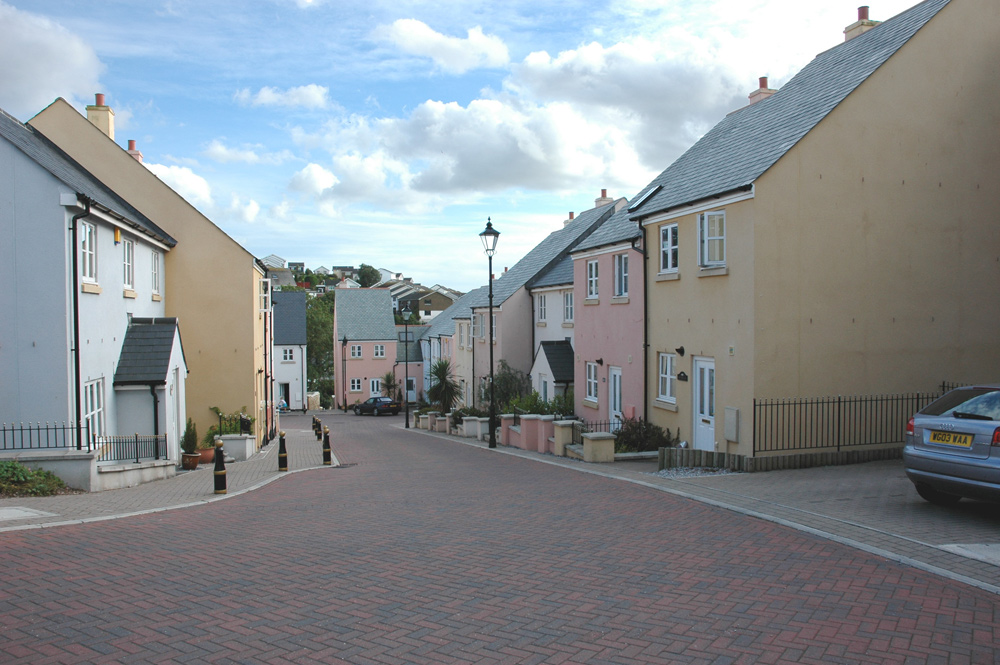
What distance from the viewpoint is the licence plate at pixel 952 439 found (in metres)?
8.26

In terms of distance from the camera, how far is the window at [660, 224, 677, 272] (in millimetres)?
17703

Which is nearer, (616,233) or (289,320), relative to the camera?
(616,233)

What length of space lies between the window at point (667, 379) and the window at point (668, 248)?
7.17ft

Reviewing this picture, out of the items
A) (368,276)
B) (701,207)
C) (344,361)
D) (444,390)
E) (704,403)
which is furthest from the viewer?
(368,276)

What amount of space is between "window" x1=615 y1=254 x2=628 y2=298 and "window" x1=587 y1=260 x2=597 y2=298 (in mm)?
1695

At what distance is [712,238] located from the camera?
50.7ft

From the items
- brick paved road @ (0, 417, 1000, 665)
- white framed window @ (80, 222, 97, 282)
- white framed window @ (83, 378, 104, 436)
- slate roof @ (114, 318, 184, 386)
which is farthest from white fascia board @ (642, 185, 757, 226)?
white framed window @ (83, 378, 104, 436)

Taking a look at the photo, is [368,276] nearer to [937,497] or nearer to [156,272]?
[156,272]

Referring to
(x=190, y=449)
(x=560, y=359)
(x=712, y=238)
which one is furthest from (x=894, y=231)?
(x=190, y=449)

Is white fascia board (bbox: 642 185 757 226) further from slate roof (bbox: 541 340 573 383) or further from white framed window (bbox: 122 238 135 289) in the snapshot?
white framed window (bbox: 122 238 135 289)

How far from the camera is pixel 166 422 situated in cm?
1761

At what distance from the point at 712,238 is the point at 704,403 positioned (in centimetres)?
363

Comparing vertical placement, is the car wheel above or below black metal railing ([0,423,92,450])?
below

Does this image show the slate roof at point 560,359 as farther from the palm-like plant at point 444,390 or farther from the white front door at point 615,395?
the palm-like plant at point 444,390
